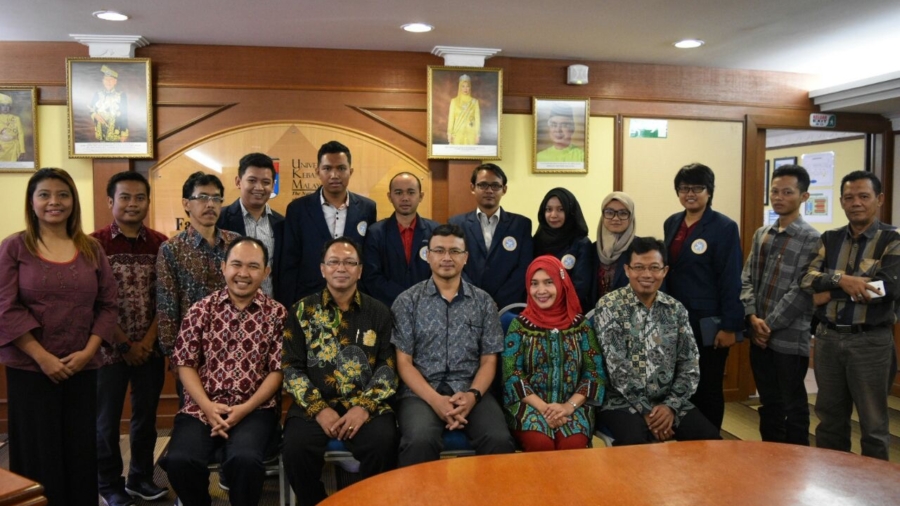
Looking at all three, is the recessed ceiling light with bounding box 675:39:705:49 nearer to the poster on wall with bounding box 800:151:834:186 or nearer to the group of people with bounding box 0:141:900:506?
the group of people with bounding box 0:141:900:506

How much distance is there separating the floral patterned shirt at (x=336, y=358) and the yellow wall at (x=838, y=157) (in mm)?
5838

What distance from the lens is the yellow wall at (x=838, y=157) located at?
21.7 feet

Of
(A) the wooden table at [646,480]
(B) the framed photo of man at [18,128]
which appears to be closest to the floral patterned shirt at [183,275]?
(A) the wooden table at [646,480]

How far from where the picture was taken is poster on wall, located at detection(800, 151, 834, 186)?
7.08 m

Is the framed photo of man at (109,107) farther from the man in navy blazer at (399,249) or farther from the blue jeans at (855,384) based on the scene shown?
the blue jeans at (855,384)

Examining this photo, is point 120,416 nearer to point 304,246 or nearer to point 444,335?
point 304,246

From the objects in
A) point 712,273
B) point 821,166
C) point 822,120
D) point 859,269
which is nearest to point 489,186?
point 712,273

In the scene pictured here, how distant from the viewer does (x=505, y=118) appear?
4875 mm

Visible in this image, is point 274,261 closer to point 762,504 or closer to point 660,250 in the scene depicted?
point 660,250

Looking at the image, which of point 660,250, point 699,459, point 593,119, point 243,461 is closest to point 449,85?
point 593,119

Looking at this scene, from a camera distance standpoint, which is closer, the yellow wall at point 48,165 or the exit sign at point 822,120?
the yellow wall at point 48,165

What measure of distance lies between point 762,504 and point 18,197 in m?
5.05

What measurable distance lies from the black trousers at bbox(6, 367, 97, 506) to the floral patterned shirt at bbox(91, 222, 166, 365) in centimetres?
39

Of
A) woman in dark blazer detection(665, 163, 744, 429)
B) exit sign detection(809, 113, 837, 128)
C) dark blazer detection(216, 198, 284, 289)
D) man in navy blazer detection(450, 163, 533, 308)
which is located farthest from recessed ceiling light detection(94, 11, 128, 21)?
exit sign detection(809, 113, 837, 128)
